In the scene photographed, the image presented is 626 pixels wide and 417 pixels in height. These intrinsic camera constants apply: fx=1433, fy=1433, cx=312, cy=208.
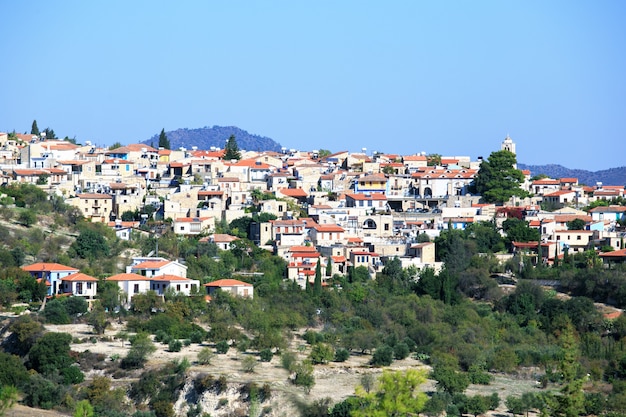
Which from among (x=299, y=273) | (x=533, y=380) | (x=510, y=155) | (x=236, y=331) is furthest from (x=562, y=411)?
(x=510, y=155)

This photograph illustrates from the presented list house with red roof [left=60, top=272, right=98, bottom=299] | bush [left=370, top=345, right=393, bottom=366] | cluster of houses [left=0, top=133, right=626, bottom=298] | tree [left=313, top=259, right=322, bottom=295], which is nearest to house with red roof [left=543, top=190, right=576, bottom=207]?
cluster of houses [left=0, top=133, right=626, bottom=298]

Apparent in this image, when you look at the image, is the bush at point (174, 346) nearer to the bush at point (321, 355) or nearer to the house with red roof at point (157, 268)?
the bush at point (321, 355)

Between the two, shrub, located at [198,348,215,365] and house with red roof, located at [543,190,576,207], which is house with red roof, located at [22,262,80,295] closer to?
shrub, located at [198,348,215,365]


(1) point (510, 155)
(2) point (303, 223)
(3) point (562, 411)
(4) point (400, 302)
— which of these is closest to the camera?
(3) point (562, 411)

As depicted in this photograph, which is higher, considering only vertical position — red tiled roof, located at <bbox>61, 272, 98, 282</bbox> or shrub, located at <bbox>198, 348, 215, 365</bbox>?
red tiled roof, located at <bbox>61, 272, 98, 282</bbox>

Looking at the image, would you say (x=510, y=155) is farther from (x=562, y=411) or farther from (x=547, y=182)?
(x=562, y=411)

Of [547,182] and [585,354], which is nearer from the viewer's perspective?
[585,354]

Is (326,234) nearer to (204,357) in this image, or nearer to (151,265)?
(151,265)
